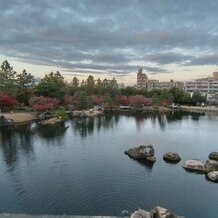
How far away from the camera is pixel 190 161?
90.1 ft

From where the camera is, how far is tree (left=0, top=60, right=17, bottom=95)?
62.4m

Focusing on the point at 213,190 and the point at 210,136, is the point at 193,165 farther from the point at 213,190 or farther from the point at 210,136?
the point at 210,136

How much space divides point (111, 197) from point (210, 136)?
92.7 ft

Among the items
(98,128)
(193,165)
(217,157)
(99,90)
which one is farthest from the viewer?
(99,90)

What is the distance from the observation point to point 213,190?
2197 centimetres

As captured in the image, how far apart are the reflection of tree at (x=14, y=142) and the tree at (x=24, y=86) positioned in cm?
1970

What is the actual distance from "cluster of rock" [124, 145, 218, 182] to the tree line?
34.5m

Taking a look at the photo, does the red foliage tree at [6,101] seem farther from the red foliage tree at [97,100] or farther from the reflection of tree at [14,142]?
the red foliage tree at [97,100]

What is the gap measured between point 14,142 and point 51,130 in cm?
961

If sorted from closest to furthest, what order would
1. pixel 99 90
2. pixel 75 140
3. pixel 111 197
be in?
pixel 111 197
pixel 75 140
pixel 99 90

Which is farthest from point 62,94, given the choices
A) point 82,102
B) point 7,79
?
point 7,79

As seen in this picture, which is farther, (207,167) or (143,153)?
(143,153)

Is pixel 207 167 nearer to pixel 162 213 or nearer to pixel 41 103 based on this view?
pixel 162 213

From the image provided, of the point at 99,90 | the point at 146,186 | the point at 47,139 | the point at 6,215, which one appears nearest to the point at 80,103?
the point at 99,90
